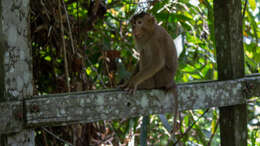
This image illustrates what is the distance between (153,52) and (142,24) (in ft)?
1.00

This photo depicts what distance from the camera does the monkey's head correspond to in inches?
112

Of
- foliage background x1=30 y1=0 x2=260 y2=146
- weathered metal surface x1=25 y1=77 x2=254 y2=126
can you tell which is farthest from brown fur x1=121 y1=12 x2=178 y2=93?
weathered metal surface x1=25 y1=77 x2=254 y2=126

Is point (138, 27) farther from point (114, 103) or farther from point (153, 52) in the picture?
point (114, 103)

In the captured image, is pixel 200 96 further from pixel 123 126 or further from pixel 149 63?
pixel 123 126

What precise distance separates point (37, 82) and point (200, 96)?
1877mm

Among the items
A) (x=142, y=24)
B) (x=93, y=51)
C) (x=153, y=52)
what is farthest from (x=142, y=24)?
(x=93, y=51)

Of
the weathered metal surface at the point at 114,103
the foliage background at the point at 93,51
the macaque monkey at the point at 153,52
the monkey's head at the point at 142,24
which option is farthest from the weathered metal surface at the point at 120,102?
the monkey's head at the point at 142,24

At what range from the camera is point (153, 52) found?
2785 millimetres

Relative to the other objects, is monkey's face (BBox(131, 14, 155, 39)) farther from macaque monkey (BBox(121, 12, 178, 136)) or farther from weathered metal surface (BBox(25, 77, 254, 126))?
weathered metal surface (BBox(25, 77, 254, 126))

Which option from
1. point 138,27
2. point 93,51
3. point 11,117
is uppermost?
point 138,27

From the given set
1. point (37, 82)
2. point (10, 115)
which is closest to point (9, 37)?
point (10, 115)

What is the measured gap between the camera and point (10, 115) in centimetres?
148

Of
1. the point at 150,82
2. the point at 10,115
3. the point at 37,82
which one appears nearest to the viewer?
the point at 10,115

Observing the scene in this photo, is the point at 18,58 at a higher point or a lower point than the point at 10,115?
higher
